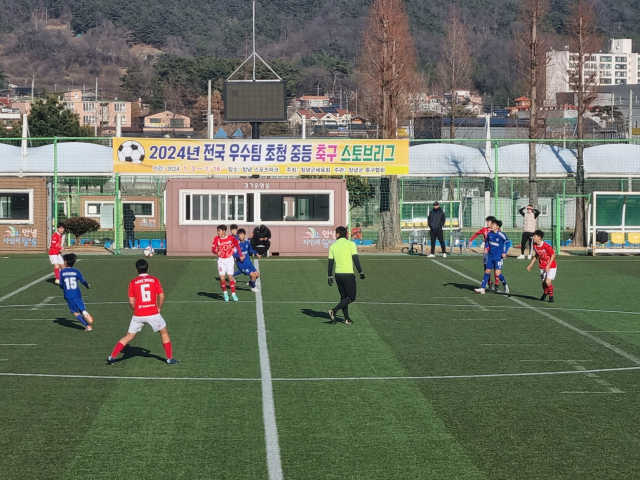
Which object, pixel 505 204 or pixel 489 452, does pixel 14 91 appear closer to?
pixel 505 204

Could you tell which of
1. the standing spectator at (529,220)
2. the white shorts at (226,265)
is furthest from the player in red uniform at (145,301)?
the standing spectator at (529,220)

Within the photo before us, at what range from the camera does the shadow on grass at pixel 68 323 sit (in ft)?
61.5

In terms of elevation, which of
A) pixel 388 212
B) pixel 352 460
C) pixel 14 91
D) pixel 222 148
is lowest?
pixel 352 460

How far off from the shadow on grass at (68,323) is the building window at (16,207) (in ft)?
51.2

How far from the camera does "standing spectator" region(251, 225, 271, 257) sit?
104 feet

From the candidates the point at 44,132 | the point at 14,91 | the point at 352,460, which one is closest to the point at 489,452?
the point at 352,460

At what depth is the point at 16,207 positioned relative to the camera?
113 ft

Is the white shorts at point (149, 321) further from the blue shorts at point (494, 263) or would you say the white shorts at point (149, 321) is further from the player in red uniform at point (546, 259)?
the blue shorts at point (494, 263)

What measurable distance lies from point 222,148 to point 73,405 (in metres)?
22.8

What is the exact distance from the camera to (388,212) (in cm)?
3694

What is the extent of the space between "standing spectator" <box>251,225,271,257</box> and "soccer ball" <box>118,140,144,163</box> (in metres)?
5.20

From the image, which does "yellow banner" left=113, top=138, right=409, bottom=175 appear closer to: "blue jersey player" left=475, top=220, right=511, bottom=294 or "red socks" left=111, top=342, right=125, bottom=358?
"blue jersey player" left=475, top=220, right=511, bottom=294

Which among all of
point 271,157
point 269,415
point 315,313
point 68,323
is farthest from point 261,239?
point 269,415

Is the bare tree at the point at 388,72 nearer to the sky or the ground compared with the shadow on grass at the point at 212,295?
nearer to the sky
